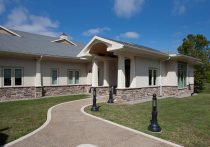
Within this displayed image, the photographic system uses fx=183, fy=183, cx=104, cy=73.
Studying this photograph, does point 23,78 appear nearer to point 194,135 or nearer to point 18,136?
point 18,136

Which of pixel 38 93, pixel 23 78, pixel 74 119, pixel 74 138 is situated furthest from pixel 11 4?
pixel 74 138

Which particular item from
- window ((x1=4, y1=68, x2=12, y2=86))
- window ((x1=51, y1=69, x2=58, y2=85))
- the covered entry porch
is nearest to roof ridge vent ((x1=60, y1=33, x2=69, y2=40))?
window ((x1=51, y1=69, x2=58, y2=85))

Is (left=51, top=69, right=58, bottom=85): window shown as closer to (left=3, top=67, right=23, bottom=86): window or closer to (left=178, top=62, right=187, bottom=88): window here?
(left=3, top=67, right=23, bottom=86): window

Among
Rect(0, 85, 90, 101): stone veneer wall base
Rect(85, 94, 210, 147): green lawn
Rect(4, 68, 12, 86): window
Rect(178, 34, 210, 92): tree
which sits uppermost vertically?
Rect(178, 34, 210, 92): tree

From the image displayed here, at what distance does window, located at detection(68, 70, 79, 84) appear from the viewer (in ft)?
58.7

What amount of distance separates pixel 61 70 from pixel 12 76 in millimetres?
4321

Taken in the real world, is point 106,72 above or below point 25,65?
Answer: below

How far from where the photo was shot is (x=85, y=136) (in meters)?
5.50

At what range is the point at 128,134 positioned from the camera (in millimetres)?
5707

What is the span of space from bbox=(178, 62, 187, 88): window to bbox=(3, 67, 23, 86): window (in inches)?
537

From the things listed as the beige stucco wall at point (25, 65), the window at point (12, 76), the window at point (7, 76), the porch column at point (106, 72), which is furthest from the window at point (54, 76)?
the porch column at point (106, 72)

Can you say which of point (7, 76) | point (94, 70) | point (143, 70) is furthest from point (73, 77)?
point (143, 70)

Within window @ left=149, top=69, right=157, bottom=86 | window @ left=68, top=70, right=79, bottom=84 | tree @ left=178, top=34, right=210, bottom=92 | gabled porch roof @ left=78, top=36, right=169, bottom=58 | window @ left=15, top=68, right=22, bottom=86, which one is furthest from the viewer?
tree @ left=178, top=34, right=210, bottom=92

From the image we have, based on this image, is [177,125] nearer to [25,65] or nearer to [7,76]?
[25,65]
